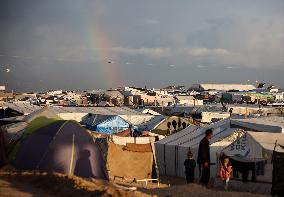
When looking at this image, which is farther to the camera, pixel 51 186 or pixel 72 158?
pixel 72 158

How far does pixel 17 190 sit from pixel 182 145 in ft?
37.1

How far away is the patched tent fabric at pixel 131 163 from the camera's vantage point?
18.6 meters

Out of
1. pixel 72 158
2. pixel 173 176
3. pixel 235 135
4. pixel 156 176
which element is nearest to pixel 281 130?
pixel 235 135

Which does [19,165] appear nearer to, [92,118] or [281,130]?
[281,130]

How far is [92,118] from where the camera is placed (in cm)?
3262

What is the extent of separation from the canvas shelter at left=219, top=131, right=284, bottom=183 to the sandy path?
799cm

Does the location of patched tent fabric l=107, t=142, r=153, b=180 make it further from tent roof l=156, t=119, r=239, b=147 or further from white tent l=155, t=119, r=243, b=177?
tent roof l=156, t=119, r=239, b=147

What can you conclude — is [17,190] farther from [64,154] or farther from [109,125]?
[109,125]

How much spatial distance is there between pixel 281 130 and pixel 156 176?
24.7ft

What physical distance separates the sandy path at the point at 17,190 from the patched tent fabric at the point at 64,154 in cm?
Result: 243

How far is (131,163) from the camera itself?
61.5ft

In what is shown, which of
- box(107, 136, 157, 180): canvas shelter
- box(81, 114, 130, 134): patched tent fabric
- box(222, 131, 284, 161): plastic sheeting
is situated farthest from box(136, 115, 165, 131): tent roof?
box(222, 131, 284, 161): plastic sheeting

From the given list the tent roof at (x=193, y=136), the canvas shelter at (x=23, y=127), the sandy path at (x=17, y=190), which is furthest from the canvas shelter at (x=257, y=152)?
the sandy path at (x=17, y=190)

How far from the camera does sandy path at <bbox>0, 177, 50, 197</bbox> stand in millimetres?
10406
